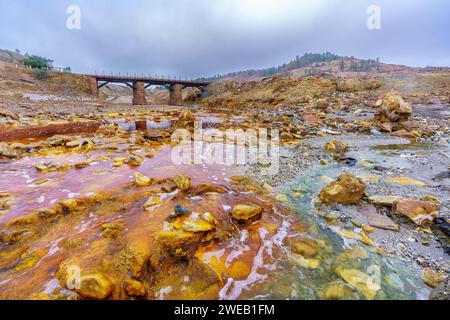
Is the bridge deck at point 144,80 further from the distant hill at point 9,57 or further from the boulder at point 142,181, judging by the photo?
the distant hill at point 9,57

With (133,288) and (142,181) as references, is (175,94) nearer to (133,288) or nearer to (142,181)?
(142,181)

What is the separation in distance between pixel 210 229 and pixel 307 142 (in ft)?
22.8

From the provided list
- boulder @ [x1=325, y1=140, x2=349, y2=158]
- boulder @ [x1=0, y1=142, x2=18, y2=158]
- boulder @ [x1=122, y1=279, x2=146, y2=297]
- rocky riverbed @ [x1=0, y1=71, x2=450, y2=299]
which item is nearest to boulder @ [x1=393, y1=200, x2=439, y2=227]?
rocky riverbed @ [x1=0, y1=71, x2=450, y2=299]

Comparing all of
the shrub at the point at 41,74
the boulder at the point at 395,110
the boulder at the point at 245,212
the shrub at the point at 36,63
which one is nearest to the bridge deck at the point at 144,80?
the shrub at the point at 41,74

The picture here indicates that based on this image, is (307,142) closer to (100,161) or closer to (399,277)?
(399,277)

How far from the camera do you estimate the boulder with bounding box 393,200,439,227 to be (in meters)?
3.24

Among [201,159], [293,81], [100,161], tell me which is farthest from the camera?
[293,81]

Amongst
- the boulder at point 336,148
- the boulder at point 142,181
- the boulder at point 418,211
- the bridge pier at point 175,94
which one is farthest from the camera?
the bridge pier at point 175,94

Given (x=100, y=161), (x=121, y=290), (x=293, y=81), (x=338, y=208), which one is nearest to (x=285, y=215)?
(x=338, y=208)

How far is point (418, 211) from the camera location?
3320mm

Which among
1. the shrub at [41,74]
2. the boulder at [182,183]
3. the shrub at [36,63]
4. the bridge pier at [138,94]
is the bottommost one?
the boulder at [182,183]

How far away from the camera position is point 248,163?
254 inches

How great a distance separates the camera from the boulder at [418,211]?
10.6 ft

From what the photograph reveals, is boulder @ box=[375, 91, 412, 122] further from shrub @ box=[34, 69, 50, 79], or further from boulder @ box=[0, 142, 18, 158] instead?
shrub @ box=[34, 69, 50, 79]
